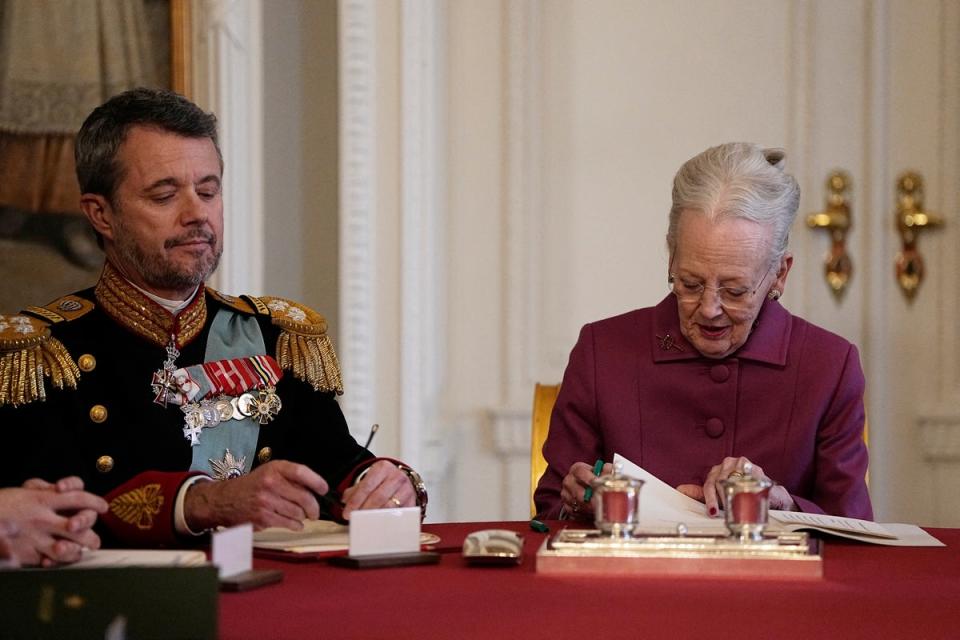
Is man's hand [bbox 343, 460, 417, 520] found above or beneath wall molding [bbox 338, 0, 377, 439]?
beneath

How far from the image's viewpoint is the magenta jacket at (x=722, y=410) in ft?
8.38

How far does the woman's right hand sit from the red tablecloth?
485 millimetres

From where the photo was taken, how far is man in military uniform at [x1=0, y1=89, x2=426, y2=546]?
2.31 meters

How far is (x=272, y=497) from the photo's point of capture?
1999mm

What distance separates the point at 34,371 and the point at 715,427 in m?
1.27

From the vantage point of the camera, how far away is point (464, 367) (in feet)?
15.6

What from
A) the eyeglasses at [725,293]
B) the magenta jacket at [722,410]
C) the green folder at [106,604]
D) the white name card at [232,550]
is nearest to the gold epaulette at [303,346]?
the magenta jacket at [722,410]

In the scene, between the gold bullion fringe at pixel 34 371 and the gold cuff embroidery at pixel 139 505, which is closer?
the gold cuff embroidery at pixel 139 505

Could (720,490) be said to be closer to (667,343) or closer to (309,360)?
(667,343)

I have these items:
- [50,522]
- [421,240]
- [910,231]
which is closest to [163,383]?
[50,522]

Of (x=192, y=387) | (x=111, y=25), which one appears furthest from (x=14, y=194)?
(x=192, y=387)

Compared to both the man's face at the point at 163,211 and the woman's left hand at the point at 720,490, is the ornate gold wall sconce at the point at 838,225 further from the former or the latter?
the man's face at the point at 163,211

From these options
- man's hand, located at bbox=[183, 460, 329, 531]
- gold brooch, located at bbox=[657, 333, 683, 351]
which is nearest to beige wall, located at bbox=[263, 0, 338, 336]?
gold brooch, located at bbox=[657, 333, 683, 351]

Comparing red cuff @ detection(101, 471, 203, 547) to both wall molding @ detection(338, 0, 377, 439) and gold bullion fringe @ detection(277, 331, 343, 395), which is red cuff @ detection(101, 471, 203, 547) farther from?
wall molding @ detection(338, 0, 377, 439)
